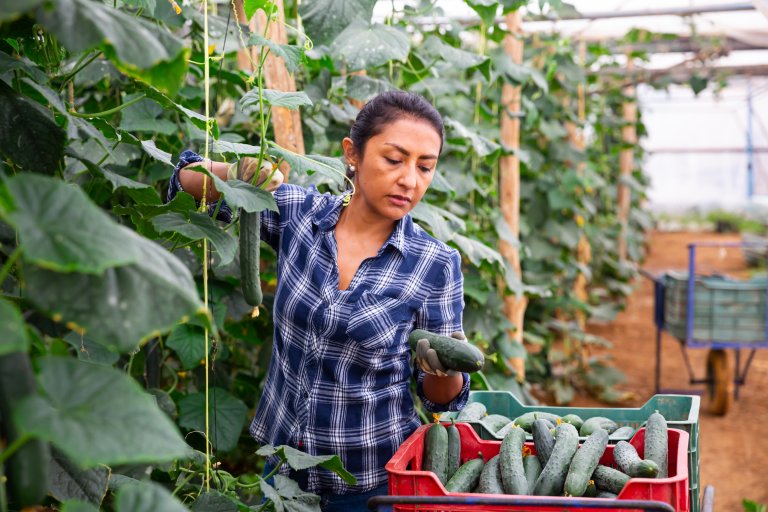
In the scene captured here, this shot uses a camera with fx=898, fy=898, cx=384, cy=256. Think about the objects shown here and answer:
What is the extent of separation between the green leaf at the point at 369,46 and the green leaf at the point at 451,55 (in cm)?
40

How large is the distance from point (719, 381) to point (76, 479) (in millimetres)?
5083

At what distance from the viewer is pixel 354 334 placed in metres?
1.97

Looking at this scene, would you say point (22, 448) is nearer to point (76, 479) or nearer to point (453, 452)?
point (76, 479)

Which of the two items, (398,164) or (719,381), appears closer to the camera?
(398,164)

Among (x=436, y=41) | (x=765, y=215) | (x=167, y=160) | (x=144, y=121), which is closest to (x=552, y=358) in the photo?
(x=436, y=41)

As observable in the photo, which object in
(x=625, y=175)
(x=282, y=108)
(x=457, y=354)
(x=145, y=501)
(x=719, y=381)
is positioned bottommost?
(x=719, y=381)

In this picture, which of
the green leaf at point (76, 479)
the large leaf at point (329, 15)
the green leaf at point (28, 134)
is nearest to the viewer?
the green leaf at point (76, 479)

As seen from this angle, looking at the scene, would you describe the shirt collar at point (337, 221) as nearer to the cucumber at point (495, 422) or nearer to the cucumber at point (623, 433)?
the cucumber at point (495, 422)

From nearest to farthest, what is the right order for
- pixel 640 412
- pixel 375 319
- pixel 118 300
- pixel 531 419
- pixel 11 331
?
pixel 11 331
pixel 118 300
pixel 375 319
pixel 531 419
pixel 640 412

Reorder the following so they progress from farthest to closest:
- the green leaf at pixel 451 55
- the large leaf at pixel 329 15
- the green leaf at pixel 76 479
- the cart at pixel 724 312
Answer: the cart at pixel 724 312
the green leaf at pixel 451 55
the large leaf at pixel 329 15
the green leaf at pixel 76 479

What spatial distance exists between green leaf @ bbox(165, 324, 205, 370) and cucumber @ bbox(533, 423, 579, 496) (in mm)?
1114

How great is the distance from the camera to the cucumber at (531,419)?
7.16 feet

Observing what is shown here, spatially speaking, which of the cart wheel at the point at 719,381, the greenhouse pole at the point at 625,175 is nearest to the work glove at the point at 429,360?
the cart wheel at the point at 719,381

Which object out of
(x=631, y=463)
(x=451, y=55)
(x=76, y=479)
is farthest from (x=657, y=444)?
(x=451, y=55)
